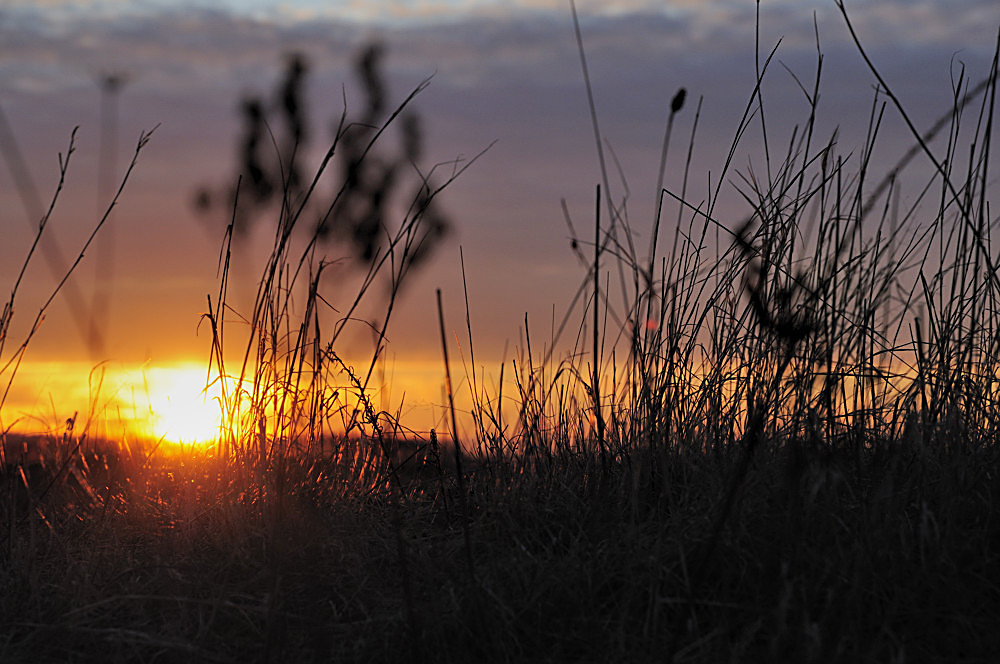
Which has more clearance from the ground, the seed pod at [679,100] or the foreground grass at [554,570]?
the seed pod at [679,100]

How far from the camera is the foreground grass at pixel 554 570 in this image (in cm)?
141

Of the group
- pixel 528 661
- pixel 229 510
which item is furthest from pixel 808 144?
pixel 229 510

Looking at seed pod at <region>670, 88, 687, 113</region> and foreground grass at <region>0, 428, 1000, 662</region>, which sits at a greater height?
seed pod at <region>670, 88, 687, 113</region>

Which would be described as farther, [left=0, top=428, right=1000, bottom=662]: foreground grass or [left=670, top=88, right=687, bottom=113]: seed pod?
[left=670, top=88, right=687, bottom=113]: seed pod

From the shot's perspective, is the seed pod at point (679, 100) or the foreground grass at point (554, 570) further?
the seed pod at point (679, 100)

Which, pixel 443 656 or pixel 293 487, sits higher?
pixel 293 487

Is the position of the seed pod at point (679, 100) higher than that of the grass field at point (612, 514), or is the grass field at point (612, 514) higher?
the seed pod at point (679, 100)

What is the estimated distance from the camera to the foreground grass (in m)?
1.41

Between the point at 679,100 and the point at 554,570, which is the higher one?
the point at 679,100

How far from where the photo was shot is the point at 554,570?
5.18 feet

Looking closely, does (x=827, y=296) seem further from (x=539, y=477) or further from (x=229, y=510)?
(x=229, y=510)

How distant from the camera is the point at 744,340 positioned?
2.08m

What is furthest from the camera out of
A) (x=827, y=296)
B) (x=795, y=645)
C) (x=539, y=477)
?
(x=539, y=477)

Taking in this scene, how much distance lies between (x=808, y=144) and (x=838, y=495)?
A: 81 cm
